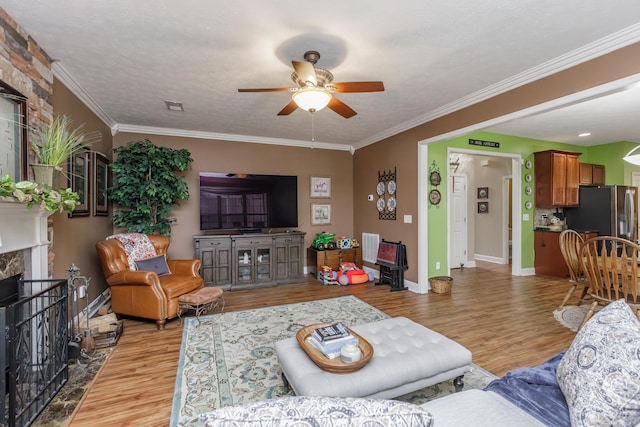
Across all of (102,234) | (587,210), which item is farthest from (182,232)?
(587,210)

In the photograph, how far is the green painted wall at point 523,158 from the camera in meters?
4.82

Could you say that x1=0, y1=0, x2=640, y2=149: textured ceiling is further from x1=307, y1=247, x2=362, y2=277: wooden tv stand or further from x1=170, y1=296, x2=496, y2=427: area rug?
x1=307, y1=247, x2=362, y2=277: wooden tv stand

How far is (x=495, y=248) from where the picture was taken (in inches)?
277

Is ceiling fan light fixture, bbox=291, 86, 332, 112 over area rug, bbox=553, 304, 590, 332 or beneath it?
over

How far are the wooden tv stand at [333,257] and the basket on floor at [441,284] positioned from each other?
59.9 inches

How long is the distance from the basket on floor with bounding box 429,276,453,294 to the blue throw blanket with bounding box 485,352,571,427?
9.77ft

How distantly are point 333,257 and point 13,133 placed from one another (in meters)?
4.32

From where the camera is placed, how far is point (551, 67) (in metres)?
2.76

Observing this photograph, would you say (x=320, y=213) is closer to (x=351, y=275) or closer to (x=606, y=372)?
(x=351, y=275)

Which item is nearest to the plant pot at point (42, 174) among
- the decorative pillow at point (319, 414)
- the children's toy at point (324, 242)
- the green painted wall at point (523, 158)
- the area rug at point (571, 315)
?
the decorative pillow at point (319, 414)

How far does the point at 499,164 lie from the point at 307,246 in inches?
187

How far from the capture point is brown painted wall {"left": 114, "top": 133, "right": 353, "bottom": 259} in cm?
504

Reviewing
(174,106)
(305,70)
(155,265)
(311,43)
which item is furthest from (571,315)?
(174,106)

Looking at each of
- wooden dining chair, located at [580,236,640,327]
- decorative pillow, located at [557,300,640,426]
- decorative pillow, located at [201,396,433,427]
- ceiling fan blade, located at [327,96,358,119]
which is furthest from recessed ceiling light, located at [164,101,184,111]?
wooden dining chair, located at [580,236,640,327]
